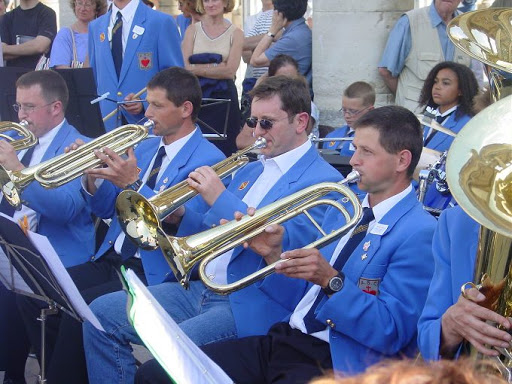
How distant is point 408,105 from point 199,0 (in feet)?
5.80

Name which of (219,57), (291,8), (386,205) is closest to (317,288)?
(386,205)

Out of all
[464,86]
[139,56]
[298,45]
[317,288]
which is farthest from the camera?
[298,45]

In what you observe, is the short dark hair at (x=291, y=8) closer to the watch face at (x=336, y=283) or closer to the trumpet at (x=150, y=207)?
the trumpet at (x=150, y=207)

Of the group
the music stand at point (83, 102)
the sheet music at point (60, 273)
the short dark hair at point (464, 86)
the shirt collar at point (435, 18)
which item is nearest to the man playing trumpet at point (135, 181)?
the sheet music at point (60, 273)

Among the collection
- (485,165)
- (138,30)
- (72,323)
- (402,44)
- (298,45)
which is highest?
(485,165)

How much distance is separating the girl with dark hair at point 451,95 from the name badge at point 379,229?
6.03ft

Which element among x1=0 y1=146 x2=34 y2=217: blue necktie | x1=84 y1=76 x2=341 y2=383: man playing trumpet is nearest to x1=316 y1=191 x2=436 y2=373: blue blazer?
x1=84 y1=76 x2=341 y2=383: man playing trumpet

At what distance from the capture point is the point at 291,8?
20.7 ft

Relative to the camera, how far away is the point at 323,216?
10.8 ft

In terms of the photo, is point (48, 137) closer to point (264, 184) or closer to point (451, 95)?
point (264, 184)

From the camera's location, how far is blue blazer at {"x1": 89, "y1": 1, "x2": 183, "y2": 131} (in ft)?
18.5

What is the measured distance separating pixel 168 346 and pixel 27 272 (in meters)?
1.79

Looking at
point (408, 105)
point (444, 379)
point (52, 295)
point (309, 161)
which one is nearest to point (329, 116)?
point (408, 105)

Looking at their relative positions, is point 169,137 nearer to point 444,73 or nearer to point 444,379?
point 444,73
